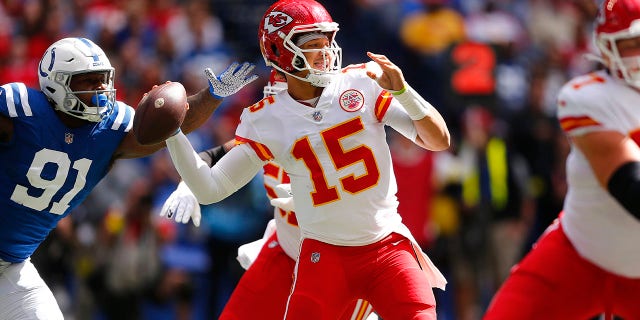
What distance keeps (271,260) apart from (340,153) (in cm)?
91

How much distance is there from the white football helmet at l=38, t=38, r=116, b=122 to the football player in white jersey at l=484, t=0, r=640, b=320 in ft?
6.84

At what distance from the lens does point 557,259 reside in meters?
4.66

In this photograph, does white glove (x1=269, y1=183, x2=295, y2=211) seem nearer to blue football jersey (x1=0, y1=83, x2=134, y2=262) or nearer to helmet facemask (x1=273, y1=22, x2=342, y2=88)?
helmet facemask (x1=273, y1=22, x2=342, y2=88)

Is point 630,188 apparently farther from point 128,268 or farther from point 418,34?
point 418,34

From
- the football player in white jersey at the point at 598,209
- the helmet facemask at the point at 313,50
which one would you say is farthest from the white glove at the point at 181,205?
the football player in white jersey at the point at 598,209

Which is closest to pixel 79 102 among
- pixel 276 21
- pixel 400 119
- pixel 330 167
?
pixel 276 21

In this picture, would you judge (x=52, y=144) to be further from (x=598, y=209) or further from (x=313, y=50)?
(x=598, y=209)

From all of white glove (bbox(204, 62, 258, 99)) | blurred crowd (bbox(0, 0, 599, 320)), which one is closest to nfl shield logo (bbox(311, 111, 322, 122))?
white glove (bbox(204, 62, 258, 99))

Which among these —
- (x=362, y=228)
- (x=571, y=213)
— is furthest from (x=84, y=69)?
(x=571, y=213)

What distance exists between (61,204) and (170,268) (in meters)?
3.70

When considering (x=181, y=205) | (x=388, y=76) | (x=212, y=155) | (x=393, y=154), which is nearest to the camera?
(x=388, y=76)

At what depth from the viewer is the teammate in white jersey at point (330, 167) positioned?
4988 mm

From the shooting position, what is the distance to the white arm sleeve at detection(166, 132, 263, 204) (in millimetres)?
5035

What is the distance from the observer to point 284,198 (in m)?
5.61
